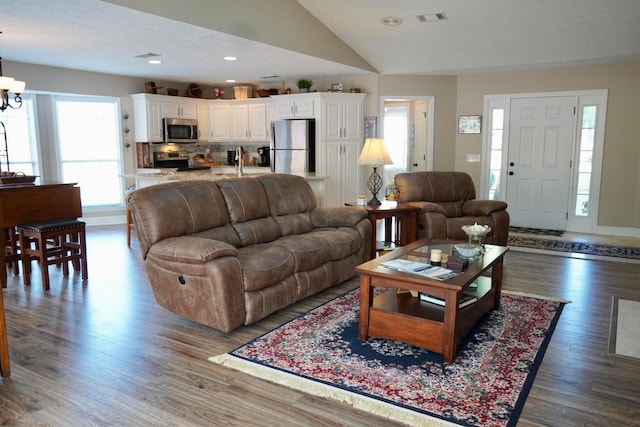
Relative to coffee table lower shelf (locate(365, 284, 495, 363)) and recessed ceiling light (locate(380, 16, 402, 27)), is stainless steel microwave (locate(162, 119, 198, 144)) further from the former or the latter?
coffee table lower shelf (locate(365, 284, 495, 363))

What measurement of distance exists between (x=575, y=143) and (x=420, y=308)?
522 cm

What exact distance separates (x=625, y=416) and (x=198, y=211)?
2.98 meters

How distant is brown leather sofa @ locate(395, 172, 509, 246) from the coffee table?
1.79 m

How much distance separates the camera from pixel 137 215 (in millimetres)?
3467

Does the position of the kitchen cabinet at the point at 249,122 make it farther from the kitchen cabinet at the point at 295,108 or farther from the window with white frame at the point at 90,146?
the window with white frame at the point at 90,146

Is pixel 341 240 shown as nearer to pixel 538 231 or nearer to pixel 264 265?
pixel 264 265

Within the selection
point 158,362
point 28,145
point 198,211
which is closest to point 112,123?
point 28,145

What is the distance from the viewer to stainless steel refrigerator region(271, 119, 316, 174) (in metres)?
7.46

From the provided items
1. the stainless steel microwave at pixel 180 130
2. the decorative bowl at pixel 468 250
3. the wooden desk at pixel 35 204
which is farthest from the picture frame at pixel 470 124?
the wooden desk at pixel 35 204

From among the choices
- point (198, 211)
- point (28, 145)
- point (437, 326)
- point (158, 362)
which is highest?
point (28, 145)

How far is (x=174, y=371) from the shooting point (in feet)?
9.05

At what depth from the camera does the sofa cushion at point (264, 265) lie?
3.29m

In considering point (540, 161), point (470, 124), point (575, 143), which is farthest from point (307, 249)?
point (575, 143)

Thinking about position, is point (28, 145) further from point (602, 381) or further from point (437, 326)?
point (602, 381)
